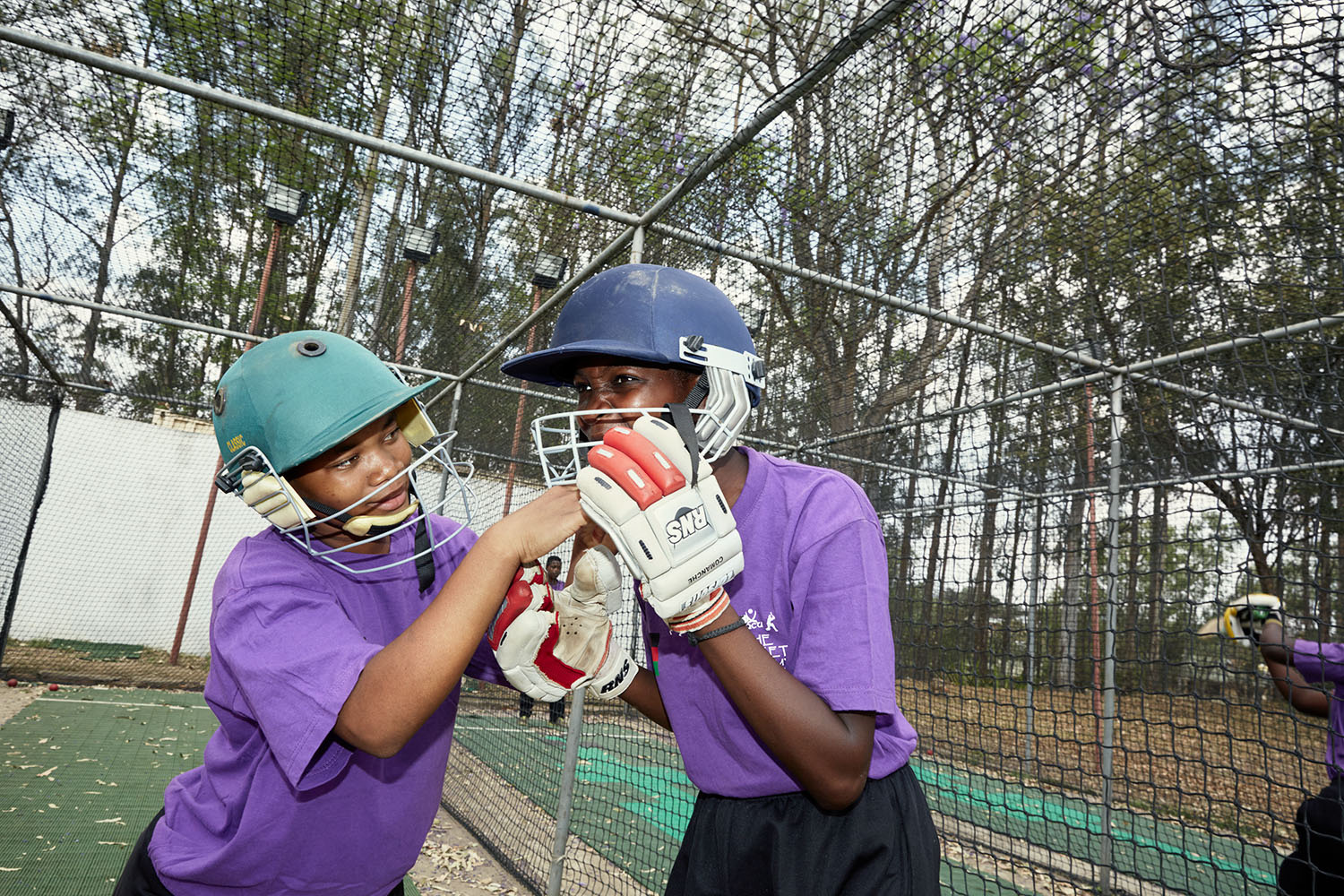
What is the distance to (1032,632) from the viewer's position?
3.93 m

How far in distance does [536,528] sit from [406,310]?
540 cm

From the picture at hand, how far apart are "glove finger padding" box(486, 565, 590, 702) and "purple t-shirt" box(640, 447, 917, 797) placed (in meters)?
0.23

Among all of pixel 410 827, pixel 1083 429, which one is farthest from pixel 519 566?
pixel 1083 429

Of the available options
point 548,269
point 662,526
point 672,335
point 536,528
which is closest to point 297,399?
point 536,528

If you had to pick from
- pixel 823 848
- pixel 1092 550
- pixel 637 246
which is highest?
pixel 637 246

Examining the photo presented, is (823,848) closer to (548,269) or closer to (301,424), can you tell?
(301,424)

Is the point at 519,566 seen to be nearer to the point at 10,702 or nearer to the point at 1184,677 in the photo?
the point at 10,702

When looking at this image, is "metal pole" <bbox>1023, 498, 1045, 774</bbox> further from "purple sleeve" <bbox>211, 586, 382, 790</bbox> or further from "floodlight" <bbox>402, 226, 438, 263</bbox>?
"floodlight" <bbox>402, 226, 438, 263</bbox>

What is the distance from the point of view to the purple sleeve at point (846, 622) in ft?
4.55

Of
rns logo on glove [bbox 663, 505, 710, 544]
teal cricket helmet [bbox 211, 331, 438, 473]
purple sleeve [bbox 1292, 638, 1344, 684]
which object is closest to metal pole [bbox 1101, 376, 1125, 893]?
purple sleeve [bbox 1292, 638, 1344, 684]

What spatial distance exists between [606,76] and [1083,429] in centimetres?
447

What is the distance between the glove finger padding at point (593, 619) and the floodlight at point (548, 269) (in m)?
3.41

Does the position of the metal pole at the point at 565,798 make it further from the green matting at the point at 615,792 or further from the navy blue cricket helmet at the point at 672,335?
the navy blue cricket helmet at the point at 672,335

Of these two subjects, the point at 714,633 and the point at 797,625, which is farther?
the point at 797,625
